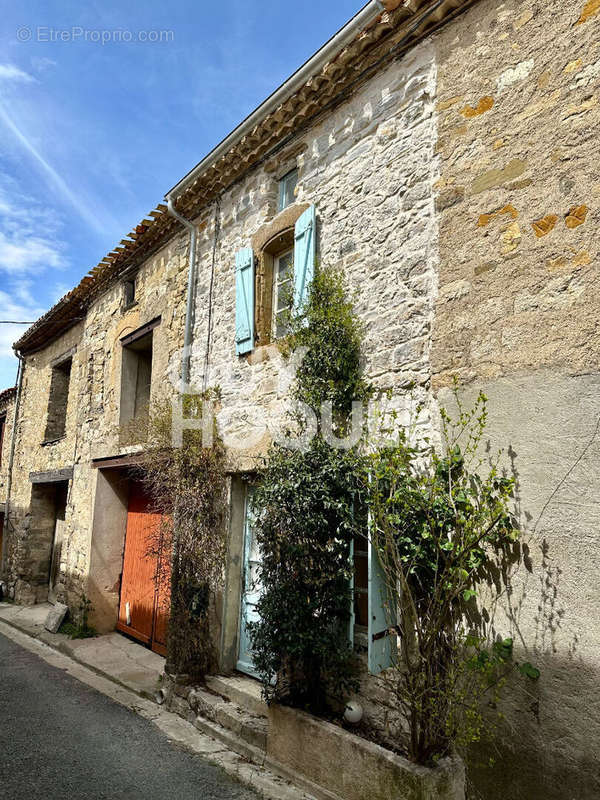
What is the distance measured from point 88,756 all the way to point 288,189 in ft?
16.6

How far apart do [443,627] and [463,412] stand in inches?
49.8

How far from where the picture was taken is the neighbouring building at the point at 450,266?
282 centimetres

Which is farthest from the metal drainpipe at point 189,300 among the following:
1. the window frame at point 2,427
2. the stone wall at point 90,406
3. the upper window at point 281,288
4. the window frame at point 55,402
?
the window frame at point 2,427

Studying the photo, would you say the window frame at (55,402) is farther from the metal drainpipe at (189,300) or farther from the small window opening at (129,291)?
the metal drainpipe at (189,300)

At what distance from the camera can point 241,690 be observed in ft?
15.3

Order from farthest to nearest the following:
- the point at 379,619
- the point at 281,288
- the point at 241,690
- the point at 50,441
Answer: the point at 50,441 → the point at 281,288 → the point at 241,690 → the point at 379,619

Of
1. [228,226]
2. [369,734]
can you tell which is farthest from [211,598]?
[228,226]

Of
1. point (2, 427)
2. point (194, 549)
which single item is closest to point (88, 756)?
point (194, 549)

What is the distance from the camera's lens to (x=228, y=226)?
6082 mm

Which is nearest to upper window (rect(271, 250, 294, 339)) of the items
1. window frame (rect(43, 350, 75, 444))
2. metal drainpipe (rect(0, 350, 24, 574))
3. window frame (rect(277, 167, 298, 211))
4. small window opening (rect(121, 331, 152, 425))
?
window frame (rect(277, 167, 298, 211))

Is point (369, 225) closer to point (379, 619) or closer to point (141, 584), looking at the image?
point (379, 619)

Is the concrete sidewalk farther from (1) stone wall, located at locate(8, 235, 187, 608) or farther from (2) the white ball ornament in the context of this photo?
(2) the white ball ornament

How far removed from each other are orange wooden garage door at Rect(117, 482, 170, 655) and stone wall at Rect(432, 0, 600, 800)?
14.9 feet

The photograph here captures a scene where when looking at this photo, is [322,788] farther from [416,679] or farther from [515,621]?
[515,621]
